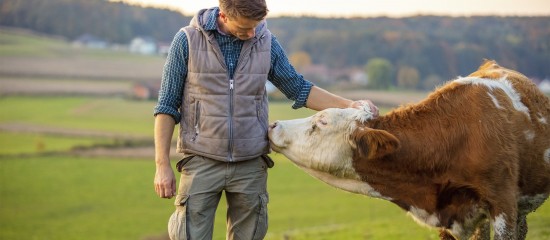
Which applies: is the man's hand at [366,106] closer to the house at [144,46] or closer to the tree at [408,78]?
the tree at [408,78]

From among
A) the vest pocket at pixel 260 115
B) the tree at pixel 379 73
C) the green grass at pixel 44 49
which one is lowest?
the green grass at pixel 44 49

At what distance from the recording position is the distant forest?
167ft

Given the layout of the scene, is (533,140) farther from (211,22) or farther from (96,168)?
(96,168)

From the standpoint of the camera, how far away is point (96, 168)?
52.2 m

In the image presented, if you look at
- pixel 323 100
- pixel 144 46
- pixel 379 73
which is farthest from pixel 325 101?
pixel 144 46

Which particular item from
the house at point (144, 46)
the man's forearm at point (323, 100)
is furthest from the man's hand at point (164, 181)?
the house at point (144, 46)

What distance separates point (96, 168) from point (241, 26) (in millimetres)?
49449

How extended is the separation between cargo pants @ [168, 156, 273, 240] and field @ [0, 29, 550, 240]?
6.15 meters

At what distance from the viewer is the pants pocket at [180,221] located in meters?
4.89

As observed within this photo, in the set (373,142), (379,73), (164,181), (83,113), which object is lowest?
(83,113)

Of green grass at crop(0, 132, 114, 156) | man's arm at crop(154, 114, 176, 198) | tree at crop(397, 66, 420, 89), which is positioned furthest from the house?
man's arm at crop(154, 114, 176, 198)

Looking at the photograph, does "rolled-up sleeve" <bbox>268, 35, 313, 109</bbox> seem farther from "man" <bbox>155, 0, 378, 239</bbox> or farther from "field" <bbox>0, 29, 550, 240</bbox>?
"field" <bbox>0, 29, 550, 240</bbox>

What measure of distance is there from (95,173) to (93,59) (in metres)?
35.1

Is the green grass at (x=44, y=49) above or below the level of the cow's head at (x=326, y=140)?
below
